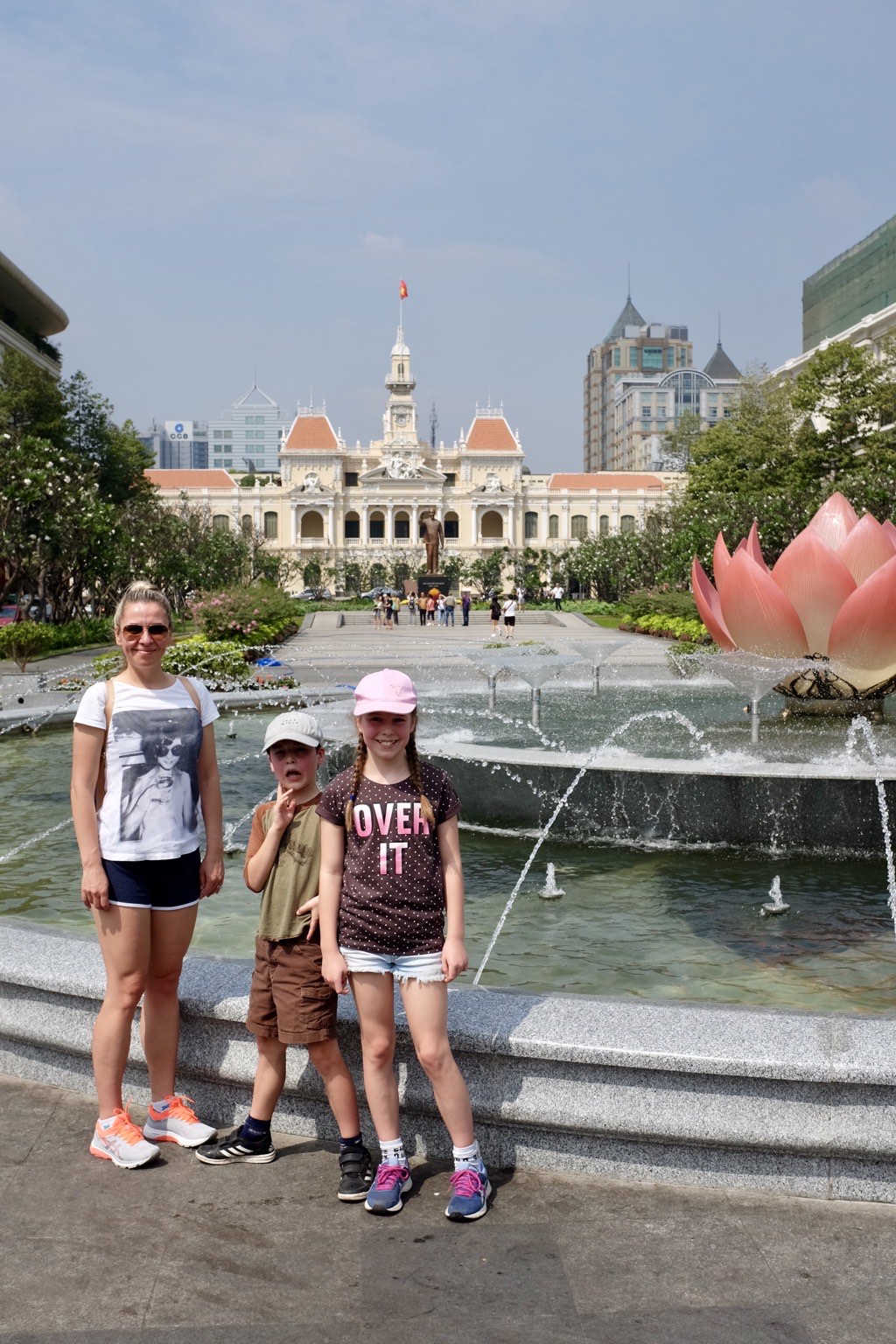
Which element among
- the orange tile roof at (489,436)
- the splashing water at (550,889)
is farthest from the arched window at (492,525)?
the splashing water at (550,889)

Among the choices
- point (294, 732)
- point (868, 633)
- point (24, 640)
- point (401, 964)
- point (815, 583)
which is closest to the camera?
point (401, 964)

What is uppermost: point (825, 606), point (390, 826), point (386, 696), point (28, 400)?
point (28, 400)

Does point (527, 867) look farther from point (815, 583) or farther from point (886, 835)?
point (815, 583)

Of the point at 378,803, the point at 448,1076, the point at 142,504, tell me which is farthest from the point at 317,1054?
the point at 142,504

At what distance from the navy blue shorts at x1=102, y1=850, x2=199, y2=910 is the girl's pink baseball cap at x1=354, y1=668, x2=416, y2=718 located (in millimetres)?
699

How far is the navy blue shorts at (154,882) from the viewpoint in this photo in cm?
334

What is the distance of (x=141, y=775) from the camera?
334 centimetres

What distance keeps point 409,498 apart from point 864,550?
95.2 metres

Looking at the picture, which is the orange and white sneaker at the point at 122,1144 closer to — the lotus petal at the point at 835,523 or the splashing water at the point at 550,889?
the splashing water at the point at 550,889

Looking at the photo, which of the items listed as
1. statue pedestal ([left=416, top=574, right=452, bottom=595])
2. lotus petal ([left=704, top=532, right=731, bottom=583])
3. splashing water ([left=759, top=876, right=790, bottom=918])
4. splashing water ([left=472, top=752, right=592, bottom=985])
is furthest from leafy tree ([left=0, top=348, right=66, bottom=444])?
splashing water ([left=759, top=876, right=790, bottom=918])

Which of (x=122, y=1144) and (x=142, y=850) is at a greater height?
(x=142, y=850)

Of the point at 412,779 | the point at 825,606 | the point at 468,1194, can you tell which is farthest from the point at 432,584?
the point at 468,1194

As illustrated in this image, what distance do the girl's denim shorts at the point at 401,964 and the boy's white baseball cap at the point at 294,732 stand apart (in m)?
0.53

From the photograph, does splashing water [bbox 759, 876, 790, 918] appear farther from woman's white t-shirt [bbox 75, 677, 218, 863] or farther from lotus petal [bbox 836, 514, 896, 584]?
woman's white t-shirt [bbox 75, 677, 218, 863]
